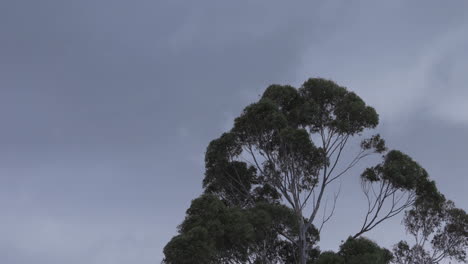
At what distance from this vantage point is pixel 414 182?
25.7 metres

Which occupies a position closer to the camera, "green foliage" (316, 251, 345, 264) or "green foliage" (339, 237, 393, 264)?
"green foliage" (339, 237, 393, 264)

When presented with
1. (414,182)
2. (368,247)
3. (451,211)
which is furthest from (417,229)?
(368,247)

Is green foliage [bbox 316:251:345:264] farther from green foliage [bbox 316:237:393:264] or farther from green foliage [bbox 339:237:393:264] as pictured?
green foliage [bbox 339:237:393:264]

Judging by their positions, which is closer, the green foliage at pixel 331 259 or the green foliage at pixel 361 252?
the green foliage at pixel 361 252

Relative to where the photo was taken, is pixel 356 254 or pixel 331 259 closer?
pixel 331 259

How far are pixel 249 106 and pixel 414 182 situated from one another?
8.13 metres

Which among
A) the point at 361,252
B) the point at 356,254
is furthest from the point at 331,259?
the point at 361,252

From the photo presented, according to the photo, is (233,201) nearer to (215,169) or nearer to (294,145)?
(215,169)

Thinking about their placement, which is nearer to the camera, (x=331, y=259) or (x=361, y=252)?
(x=331, y=259)

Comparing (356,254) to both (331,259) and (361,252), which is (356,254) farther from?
(331,259)

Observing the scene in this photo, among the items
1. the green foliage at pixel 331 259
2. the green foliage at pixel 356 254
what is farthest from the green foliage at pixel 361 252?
the green foliage at pixel 331 259

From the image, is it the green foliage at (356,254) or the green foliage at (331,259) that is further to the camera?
the green foliage at (331,259)

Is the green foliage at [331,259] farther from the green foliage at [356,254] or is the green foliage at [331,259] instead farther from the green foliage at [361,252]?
the green foliage at [361,252]

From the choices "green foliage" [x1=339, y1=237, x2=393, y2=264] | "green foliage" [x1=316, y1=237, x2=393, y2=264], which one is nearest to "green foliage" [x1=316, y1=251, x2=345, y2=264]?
"green foliage" [x1=316, y1=237, x2=393, y2=264]
